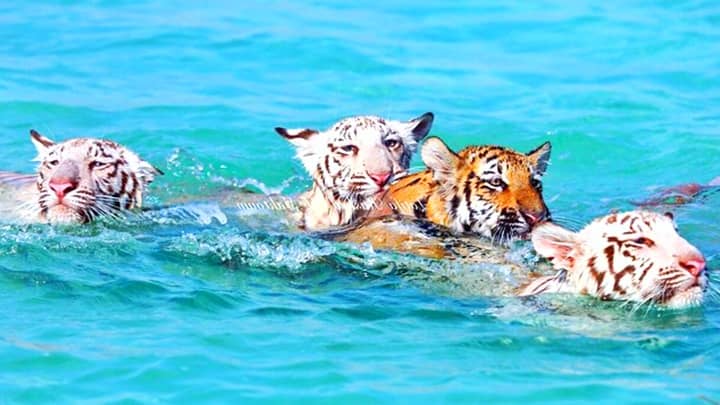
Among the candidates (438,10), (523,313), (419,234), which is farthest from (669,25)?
(523,313)

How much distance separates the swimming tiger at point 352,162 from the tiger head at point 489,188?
562mm

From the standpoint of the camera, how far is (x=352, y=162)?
8844 mm

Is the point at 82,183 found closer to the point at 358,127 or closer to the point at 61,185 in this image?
the point at 61,185

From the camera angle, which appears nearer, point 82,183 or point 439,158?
point 439,158

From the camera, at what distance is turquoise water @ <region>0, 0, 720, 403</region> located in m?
6.16

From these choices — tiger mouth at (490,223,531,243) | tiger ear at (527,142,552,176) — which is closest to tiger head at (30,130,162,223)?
tiger mouth at (490,223,531,243)

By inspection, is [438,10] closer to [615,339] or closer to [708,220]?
[708,220]

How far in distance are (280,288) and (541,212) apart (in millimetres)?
1398

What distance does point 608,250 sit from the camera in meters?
6.86

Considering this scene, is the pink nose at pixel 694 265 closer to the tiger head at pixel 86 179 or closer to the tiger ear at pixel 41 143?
the tiger head at pixel 86 179

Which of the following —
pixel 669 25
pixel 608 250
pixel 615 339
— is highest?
pixel 669 25

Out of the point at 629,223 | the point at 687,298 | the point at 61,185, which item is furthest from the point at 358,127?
the point at 687,298

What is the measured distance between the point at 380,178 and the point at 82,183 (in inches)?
65.7

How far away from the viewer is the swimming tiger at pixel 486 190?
7816mm
